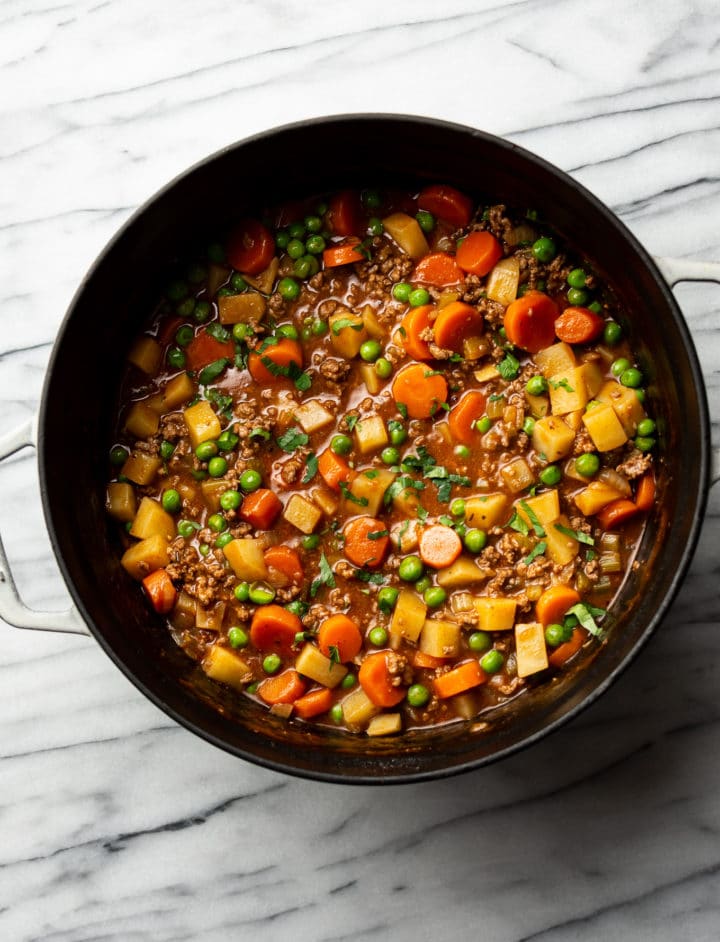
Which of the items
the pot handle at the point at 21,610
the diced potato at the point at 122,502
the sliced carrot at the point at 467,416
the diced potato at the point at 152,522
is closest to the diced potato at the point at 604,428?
the sliced carrot at the point at 467,416

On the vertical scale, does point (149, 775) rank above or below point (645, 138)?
below

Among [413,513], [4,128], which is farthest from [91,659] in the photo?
[4,128]

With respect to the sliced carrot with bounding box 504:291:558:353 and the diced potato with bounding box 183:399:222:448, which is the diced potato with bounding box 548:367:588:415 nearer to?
the sliced carrot with bounding box 504:291:558:353

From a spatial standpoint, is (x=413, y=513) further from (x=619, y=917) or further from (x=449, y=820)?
(x=619, y=917)

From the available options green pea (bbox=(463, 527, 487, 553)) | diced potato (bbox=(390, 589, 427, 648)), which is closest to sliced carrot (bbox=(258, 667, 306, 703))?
diced potato (bbox=(390, 589, 427, 648))

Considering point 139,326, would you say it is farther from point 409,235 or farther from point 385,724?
point 385,724

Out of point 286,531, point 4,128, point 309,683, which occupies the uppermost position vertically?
point 4,128

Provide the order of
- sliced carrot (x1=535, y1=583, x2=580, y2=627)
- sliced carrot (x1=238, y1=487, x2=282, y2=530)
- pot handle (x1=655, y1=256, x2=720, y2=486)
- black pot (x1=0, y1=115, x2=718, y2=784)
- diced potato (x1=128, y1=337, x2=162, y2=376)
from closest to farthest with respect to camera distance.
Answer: pot handle (x1=655, y1=256, x2=720, y2=486) < black pot (x1=0, y1=115, x2=718, y2=784) < sliced carrot (x1=535, y1=583, x2=580, y2=627) < sliced carrot (x1=238, y1=487, x2=282, y2=530) < diced potato (x1=128, y1=337, x2=162, y2=376)
